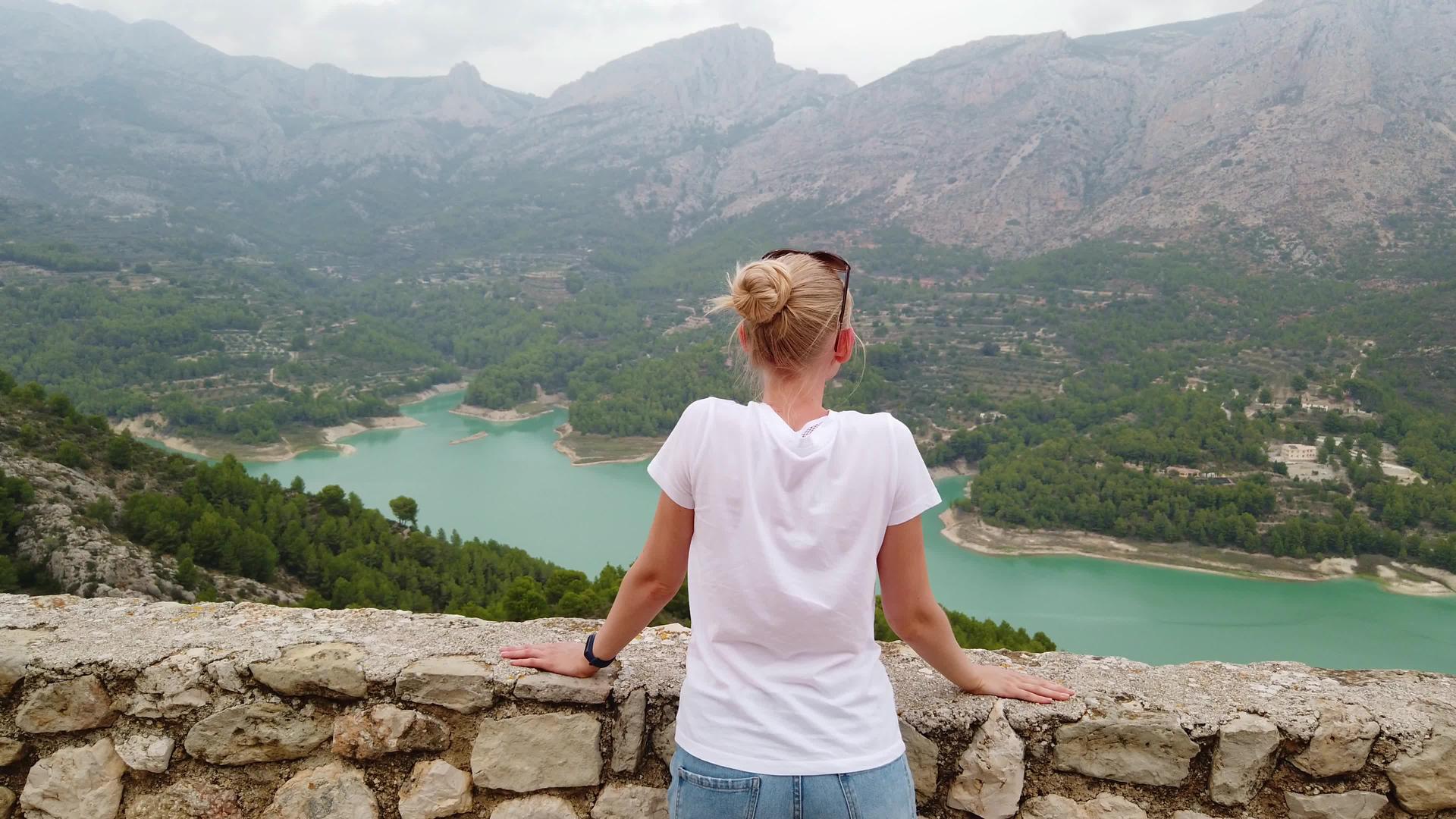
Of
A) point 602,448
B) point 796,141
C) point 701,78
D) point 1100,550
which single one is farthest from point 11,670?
point 701,78

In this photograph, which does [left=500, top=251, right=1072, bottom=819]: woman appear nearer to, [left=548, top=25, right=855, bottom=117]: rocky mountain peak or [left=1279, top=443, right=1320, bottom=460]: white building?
[left=1279, top=443, right=1320, bottom=460]: white building

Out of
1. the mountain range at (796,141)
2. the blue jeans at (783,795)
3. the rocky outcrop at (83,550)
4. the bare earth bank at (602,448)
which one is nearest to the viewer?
the blue jeans at (783,795)

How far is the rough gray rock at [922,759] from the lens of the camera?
1.47m

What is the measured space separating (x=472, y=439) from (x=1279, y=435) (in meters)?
31.1

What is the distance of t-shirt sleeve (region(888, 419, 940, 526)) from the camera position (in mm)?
1031

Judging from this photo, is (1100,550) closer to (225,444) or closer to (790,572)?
(790,572)

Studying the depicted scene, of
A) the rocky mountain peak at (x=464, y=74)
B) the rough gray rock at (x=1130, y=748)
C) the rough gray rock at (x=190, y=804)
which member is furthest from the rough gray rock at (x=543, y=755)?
the rocky mountain peak at (x=464, y=74)

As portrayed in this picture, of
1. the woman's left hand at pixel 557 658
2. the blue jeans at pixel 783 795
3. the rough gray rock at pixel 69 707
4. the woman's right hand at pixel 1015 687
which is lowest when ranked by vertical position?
the rough gray rock at pixel 69 707

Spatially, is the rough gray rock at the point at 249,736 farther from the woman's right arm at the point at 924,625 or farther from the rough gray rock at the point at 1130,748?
the rough gray rock at the point at 1130,748

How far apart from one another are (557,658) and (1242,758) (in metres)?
1.12

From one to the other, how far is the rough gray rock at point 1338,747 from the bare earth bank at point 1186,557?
26.0 meters

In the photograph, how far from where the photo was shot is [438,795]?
1538 millimetres

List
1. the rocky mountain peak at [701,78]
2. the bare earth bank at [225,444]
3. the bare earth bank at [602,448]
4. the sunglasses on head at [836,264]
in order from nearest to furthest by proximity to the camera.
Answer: the sunglasses on head at [836,264] → the bare earth bank at [225,444] → the bare earth bank at [602,448] → the rocky mountain peak at [701,78]

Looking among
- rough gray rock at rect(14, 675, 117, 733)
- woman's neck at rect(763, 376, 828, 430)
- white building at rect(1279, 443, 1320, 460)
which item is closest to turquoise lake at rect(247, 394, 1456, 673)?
white building at rect(1279, 443, 1320, 460)
